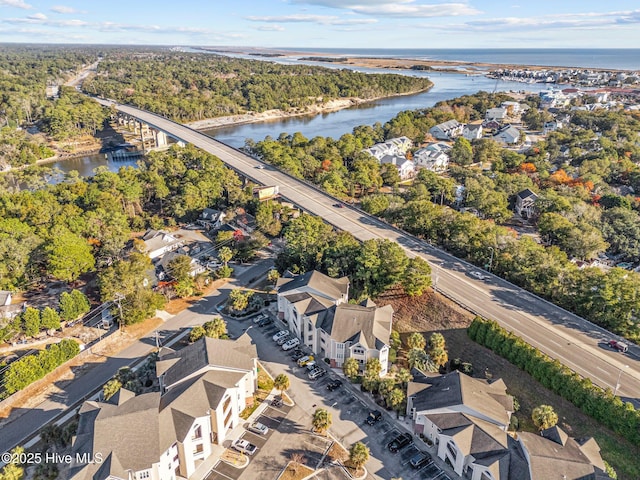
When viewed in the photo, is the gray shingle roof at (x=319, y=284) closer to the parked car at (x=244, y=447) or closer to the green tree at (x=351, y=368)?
the green tree at (x=351, y=368)

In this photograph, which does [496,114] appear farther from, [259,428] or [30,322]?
[30,322]

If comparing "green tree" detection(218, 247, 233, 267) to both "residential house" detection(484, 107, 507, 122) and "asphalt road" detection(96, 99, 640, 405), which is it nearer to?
"asphalt road" detection(96, 99, 640, 405)

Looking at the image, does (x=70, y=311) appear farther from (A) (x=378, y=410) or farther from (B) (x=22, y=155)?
(B) (x=22, y=155)

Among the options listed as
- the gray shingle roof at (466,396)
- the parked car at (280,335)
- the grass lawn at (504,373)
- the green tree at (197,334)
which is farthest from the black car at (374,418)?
the green tree at (197,334)

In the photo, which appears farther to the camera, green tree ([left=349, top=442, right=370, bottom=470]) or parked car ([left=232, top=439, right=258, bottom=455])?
parked car ([left=232, top=439, right=258, bottom=455])

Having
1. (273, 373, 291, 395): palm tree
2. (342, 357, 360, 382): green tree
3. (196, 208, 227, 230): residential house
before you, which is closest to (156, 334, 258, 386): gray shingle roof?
(273, 373, 291, 395): palm tree

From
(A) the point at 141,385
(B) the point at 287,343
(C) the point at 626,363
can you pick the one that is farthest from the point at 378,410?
(C) the point at 626,363

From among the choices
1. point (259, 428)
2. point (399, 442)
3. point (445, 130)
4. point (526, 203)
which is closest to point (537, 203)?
point (526, 203)
